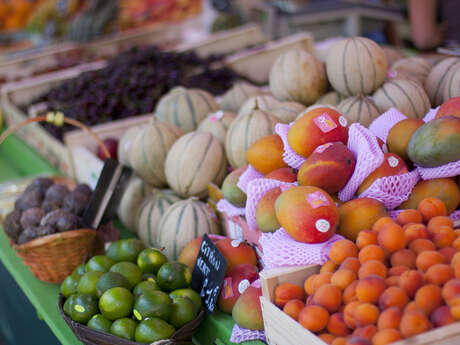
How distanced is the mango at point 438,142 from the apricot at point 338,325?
544 millimetres

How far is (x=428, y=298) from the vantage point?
1.05m

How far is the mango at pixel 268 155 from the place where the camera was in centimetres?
167

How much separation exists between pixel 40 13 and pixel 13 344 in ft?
15.5

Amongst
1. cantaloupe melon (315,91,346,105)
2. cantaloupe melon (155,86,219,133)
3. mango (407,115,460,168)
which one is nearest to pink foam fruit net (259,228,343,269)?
mango (407,115,460,168)

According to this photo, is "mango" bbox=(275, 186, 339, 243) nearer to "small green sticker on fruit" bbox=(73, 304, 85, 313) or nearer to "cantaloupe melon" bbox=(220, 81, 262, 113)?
"small green sticker on fruit" bbox=(73, 304, 85, 313)

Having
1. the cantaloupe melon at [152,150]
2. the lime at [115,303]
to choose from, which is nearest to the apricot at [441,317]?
the lime at [115,303]

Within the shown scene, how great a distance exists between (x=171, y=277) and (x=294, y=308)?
18.9 inches

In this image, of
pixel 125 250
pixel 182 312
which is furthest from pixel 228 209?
pixel 182 312

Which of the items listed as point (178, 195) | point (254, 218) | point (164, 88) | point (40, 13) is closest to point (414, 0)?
point (164, 88)

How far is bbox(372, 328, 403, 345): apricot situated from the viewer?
1.01m

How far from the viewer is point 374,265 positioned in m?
1.14

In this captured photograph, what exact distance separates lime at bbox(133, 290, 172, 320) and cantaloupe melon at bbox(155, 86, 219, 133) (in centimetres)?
113

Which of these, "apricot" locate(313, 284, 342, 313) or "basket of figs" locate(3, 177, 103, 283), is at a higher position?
"apricot" locate(313, 284, 342, 313)

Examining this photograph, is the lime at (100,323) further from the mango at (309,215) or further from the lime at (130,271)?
the mango at (309,215)
